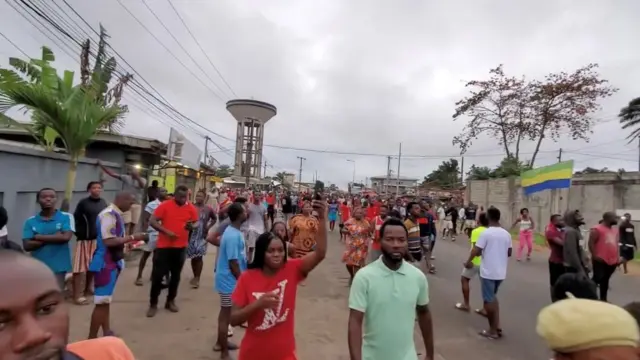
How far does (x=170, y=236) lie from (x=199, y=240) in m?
1.96

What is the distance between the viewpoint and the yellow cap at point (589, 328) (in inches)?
49.9

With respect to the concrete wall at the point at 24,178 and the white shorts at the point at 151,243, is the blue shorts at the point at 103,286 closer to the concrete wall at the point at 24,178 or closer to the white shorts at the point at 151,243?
the concrete wall at the point at 24,178

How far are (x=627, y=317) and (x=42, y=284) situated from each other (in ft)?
5.55

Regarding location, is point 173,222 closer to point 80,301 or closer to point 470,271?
point 80,301

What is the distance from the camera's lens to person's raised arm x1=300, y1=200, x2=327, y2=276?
2.87 m

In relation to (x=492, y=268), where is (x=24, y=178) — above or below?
above

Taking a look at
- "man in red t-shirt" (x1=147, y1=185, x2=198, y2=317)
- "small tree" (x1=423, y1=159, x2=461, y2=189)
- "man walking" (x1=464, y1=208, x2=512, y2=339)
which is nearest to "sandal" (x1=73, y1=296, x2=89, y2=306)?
"man in red t-shirt" (x1=147, y1=185, x2=198, y2=317)

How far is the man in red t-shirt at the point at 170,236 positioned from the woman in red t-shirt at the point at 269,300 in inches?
121

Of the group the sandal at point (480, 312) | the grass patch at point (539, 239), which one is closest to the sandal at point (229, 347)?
the sandal at point (480, 312)

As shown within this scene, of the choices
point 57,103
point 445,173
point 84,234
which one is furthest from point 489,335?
point 445,173

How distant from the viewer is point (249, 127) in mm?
Answer: 43188

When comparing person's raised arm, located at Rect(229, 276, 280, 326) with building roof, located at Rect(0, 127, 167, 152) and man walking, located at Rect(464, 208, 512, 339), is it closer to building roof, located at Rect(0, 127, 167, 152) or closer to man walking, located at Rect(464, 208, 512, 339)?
man walking, located at Rect(464, 208, 512, 339)

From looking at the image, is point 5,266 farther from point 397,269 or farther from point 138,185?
point 138,185

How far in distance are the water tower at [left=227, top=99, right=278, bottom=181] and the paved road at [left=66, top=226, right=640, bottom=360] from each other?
111 feet
